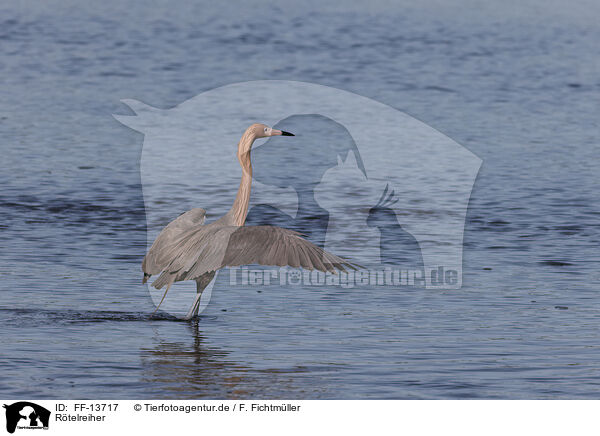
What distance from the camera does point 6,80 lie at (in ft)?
87.1

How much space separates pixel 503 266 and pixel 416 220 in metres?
2.50

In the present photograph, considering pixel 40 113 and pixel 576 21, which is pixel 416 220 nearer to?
pixel 40 113

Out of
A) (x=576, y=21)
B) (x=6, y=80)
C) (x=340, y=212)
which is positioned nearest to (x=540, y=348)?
(x=340, y=212)

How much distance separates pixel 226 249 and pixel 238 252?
0.14 m

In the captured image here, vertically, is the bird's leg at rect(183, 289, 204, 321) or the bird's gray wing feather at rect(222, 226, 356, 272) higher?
the bird's gray wing feather at rect(222, 226, 356, 272)

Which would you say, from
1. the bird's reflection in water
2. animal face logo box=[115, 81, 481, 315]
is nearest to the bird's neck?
animal face logo box=[115, 81, 481, 315]

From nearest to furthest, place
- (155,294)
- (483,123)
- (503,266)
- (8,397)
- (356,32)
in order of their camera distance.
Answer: (8,397)
(155,294)
(503,266)
(483,123)
(356,32)

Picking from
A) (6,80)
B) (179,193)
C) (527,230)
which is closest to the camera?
(527,230)

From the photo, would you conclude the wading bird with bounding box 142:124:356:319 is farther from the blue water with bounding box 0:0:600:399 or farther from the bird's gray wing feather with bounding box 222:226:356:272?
the blue water with bounding box 0:0:600:399
